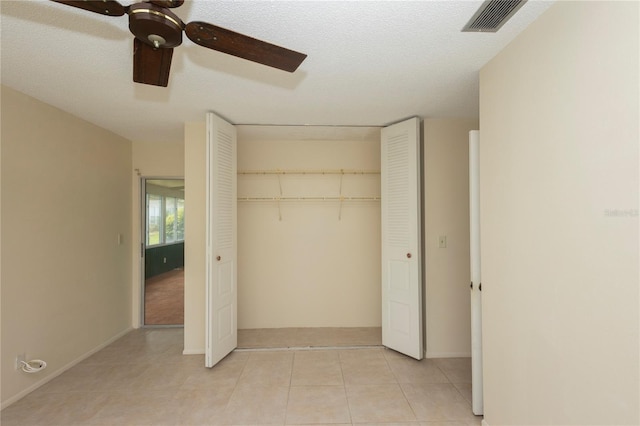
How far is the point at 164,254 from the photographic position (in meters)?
7.12

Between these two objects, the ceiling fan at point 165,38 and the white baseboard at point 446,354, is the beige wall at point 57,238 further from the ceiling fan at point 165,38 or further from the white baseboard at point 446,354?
the white baseboard at point 446,354

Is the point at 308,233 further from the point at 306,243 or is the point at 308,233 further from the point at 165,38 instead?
the point at 165,38

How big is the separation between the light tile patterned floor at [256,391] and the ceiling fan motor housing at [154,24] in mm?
2331

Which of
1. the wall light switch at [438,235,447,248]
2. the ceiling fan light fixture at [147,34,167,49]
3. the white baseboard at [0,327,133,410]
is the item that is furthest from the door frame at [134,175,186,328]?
the wall light switch at [438,235,447,248]

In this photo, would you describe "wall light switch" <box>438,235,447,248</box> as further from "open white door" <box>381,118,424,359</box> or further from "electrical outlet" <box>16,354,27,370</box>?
"electrical outlet" <box>16,354,27,370</box>

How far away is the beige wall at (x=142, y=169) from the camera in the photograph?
382 centimetres

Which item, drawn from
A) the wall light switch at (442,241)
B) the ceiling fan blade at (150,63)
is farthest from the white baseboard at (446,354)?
the ceiling fan blade at (150,63)

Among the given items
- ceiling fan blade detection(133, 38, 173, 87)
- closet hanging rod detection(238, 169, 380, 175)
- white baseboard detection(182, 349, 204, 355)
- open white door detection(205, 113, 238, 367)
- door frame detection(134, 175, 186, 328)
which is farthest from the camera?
door frame detection(134, 175, 186, 328)

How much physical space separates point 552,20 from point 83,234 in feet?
13.2

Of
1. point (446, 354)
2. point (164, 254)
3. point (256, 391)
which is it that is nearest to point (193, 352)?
point (256, 391)

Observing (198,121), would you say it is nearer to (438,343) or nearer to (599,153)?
(599,153)

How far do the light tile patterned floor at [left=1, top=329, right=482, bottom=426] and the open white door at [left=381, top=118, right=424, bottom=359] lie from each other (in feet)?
0.95

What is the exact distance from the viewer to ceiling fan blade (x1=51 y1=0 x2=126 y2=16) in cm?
105

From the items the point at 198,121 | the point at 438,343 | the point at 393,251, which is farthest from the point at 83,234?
the point at 438,343
